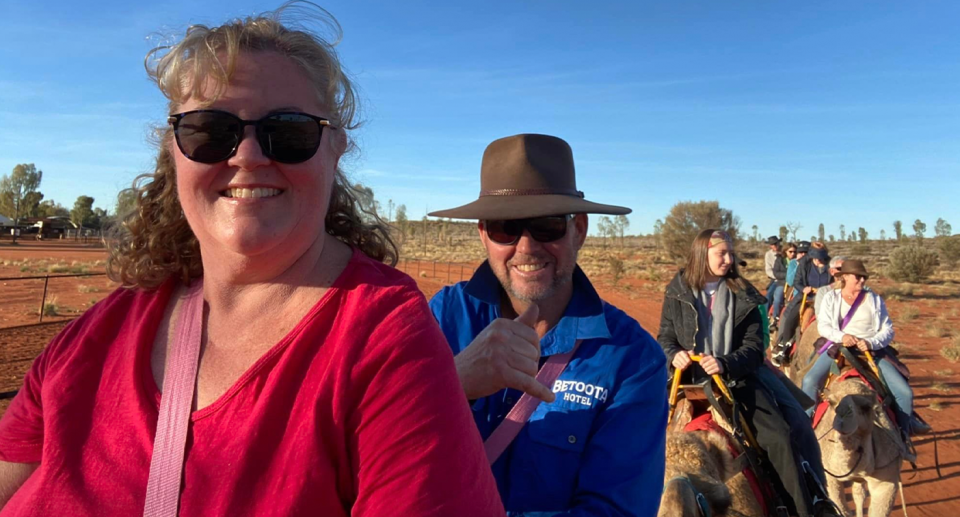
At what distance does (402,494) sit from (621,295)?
25966mm

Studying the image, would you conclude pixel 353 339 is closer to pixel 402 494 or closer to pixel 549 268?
pixel 402 494

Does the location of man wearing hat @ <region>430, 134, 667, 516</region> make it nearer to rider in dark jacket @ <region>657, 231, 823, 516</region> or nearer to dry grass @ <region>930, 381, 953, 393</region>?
rider in dark jacket @ <region>657, 231, 823, 516</region>

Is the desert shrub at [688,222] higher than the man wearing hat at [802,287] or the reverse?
higher

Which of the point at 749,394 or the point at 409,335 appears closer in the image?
the point at 409,335

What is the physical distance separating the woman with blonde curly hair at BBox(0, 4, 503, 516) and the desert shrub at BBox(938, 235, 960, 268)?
2125 inches

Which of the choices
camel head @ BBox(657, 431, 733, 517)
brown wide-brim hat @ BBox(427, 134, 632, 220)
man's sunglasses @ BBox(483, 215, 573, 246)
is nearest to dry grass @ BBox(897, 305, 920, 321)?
camel head @ BBox(657, 431, 733, 517)

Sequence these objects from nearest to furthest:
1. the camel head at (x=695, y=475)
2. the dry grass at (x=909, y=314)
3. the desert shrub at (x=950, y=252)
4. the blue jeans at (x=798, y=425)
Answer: the camel head at (x=695, y=475) → the blue jeans at (x=798, y=425) → the dry grass at (x=909, y=314) → the desert shrub at (x=950, y=252)

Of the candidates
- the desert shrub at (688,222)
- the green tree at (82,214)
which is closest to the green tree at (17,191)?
the green tree at (82,214)

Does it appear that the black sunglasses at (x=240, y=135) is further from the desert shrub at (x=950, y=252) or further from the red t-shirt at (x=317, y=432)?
the desert shrub at (x=950, y=252)

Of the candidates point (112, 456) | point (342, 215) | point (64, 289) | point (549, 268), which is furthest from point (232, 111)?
point (64, 289)

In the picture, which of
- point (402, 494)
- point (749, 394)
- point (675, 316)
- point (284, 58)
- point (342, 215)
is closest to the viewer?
point (402, 494)

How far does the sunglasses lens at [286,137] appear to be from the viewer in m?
1.28

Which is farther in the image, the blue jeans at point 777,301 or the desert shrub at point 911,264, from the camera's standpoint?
the desert shrub at point 911,264

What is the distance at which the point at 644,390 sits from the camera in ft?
6.57
